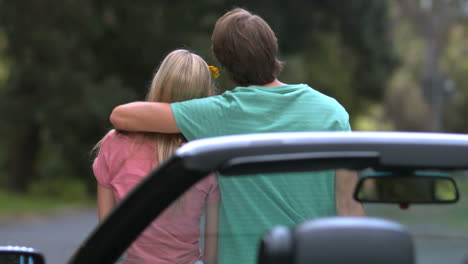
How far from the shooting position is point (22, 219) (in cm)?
2312

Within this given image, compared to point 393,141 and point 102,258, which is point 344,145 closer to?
point 393,141

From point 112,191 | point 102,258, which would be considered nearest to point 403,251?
point 102,258

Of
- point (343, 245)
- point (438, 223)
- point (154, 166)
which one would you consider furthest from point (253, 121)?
point (343, 245)

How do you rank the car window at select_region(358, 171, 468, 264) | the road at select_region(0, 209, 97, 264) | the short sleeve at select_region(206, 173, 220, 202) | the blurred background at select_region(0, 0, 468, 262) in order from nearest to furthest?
the car window at select_region(358, 171, 468, 264)
the short sleeve at select_region(206, 173, 220, 202)
the road at select_region(0, 209, 97, 264)
the blurred background at select_region(0, 0, 468, 262)

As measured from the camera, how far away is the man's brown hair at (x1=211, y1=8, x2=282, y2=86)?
3.42 metres

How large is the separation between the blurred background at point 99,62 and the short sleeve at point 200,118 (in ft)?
56.7

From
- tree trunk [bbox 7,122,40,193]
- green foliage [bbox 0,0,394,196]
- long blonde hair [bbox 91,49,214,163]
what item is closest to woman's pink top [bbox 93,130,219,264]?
long blonde hair [bbox 91,49,214,163]

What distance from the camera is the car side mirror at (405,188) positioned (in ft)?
6.89

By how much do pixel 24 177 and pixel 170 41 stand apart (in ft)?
22.4

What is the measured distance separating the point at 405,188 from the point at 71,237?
16227mm

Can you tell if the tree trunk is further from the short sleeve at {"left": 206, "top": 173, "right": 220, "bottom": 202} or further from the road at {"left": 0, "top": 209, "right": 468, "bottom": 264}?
the short sleeve at {"left": 206, "top": 173, "right": 220, "bottom": 202}

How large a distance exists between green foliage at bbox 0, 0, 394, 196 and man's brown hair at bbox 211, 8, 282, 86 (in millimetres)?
19869

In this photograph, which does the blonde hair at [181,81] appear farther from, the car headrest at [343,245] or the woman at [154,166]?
the car headrest at [343,245]

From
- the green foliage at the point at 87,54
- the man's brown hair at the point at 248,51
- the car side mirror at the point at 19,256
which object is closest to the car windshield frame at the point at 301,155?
the car side mirror at the point at 19,256
